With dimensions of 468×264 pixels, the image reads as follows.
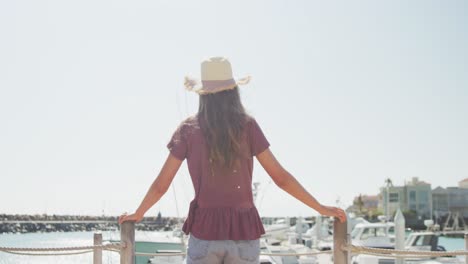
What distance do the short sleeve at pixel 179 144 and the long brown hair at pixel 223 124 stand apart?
0.13 meters

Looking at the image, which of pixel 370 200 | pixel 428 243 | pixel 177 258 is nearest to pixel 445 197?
pixel 370 200

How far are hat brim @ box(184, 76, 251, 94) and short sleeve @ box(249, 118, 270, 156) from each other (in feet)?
0.86

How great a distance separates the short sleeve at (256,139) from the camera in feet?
10.9

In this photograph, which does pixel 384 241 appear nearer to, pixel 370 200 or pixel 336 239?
pixel 336 239

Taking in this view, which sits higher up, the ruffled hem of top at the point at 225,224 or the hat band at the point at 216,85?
the hat band at the point at 216,85

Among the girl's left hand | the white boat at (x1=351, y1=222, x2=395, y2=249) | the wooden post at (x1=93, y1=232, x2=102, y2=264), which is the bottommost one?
the white boat at (x1=351, y1=222, x2=395, y2=249)

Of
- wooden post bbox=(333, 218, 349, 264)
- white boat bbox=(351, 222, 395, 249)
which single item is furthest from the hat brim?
white boat bbox=(351, 222, 395, 249)

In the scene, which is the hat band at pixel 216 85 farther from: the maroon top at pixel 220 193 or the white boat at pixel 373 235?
the white boat at pixel 373 235

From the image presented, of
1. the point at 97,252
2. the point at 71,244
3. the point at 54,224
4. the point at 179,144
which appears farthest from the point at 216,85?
the point at 54,224

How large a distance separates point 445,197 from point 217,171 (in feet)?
350

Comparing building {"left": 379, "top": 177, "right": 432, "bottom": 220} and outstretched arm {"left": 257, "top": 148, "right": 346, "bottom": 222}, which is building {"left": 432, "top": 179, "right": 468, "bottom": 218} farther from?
outstretched arm {"left": 257, "top": 148, "right": 346, "bottom": 222}

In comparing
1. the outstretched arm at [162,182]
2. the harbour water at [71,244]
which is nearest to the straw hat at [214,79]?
the outstretched arm at [162,182]

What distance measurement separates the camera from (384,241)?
23656mm

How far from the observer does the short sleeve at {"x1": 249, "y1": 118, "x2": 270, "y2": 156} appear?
334cm
